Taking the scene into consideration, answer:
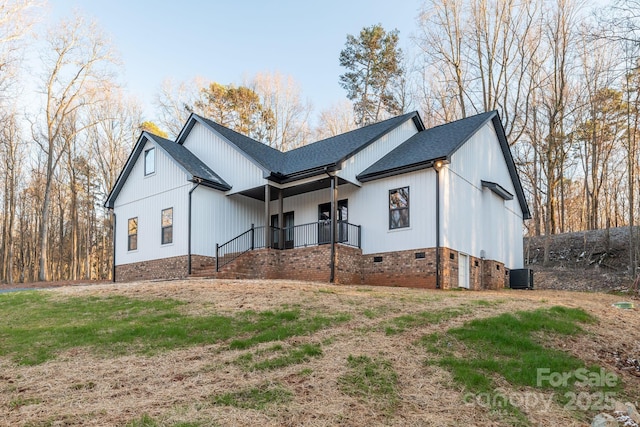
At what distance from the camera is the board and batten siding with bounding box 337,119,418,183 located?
1636 cm

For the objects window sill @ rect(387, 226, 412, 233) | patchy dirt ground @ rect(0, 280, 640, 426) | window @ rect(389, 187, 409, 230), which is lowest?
patchy dirt ground @ rect(0, 280, 640, 426)

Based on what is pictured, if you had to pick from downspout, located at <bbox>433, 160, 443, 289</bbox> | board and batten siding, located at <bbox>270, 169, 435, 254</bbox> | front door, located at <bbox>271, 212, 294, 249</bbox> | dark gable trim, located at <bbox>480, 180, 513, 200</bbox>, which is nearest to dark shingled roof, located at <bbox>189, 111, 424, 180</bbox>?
board and batten siding, located at <bbox>270, 169, 435, 254</bbox>

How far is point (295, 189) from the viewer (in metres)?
17.8

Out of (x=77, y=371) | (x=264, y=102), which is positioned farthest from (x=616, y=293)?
(x=264, y=102)

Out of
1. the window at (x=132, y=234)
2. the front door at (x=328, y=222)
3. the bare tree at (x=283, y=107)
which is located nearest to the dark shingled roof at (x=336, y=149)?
the front door at (x=328, y=222)

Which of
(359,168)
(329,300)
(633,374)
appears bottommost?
(633,374)

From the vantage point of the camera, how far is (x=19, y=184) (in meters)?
33.6

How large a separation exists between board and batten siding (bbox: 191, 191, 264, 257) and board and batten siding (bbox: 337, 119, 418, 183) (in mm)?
4537

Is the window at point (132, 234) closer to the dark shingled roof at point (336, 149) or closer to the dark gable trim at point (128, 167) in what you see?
the dark gable trim at point (128, 167)

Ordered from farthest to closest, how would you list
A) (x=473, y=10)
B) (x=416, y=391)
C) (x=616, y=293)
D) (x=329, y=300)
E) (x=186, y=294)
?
(x=473, y=10), (x=616, y=293), (x=186, y=294), (x=329, y=300), (x=416, y=391)

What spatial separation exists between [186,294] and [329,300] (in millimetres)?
3200

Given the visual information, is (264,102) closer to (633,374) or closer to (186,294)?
(186,294)

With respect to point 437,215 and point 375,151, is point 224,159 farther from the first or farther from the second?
point 437,215

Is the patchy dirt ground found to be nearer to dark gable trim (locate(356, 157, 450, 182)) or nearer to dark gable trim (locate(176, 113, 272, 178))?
dark gable trim (locate(356, 157, 450, 182))
